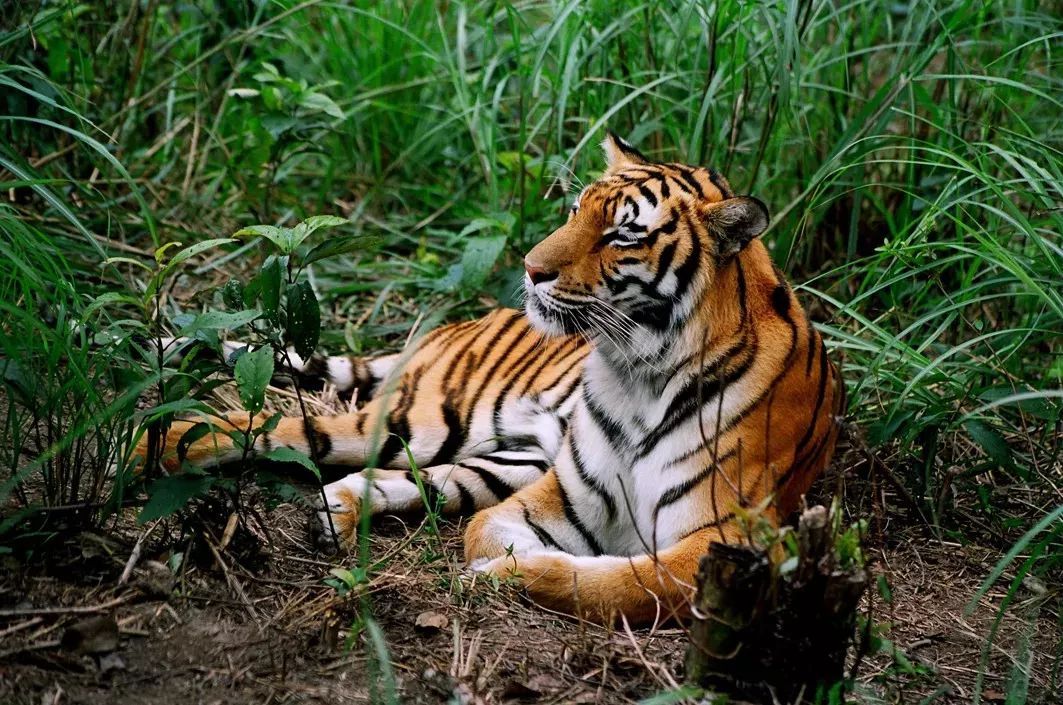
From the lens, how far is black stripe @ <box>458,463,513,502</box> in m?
3.59

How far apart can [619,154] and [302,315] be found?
113 centimetres

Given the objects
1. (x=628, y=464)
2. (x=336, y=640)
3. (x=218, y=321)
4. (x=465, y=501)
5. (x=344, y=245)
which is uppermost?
(x=344, y=245)

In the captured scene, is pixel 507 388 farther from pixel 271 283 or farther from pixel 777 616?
pixel 777 616

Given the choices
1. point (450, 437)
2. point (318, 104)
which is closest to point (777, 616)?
point (450, 437)

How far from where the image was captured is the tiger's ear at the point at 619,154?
10.9ft

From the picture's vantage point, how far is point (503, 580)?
287 centimetres

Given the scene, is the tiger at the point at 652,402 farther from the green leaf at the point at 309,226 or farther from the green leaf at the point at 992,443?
the green leaf at the point at 309,226

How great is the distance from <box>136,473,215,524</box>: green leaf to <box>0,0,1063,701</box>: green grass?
0.81m

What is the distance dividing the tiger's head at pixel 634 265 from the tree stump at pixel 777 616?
0.88m

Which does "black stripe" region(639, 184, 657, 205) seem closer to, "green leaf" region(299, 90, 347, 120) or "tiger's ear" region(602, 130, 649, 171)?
"tiger's ear" region(602, 130, 649, 171)

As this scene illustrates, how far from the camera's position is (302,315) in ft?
8.79

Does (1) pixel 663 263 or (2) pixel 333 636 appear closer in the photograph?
(2) pixel 333 636

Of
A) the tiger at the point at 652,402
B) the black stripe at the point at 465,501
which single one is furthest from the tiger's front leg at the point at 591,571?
the black stripe at the point at 465,501

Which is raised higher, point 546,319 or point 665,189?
point 665,189
